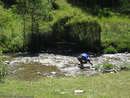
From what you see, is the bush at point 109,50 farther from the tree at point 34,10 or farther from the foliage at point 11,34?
the foliage at point 11,34

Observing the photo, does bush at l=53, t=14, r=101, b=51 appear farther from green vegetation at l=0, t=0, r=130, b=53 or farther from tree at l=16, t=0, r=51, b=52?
tree at l=16, t=0, r=51, b=52

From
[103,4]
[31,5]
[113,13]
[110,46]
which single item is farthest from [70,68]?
[103,4]

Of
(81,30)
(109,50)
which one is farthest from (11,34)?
(109,50)

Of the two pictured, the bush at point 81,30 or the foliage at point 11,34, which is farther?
the foliage at point 11,34

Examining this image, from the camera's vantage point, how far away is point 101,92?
35.1 ft

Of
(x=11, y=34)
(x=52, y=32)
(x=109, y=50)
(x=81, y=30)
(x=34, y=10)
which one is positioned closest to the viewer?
(x=109, y=50)

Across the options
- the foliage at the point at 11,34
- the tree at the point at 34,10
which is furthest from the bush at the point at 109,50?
the foliage at the point at 11,34

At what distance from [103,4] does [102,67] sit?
4217 cm

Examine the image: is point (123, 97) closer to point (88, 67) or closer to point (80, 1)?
point (88, 67)

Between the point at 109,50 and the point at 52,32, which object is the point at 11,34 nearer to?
the point at 52,32

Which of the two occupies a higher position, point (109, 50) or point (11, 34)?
point (11, 34)

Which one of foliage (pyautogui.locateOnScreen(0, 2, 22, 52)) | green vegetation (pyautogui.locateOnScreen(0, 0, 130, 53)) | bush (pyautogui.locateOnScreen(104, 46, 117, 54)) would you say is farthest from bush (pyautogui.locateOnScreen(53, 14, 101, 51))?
foliage (pyautogui.locateOnScreen(0, 2, 22, 52))

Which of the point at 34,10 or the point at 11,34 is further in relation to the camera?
the point at 11,34

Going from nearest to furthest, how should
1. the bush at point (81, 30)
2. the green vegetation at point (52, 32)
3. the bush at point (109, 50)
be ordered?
the bush at point (109, 50) → the bush at point (81, 30) → the green vegetation at point (52, 32)
